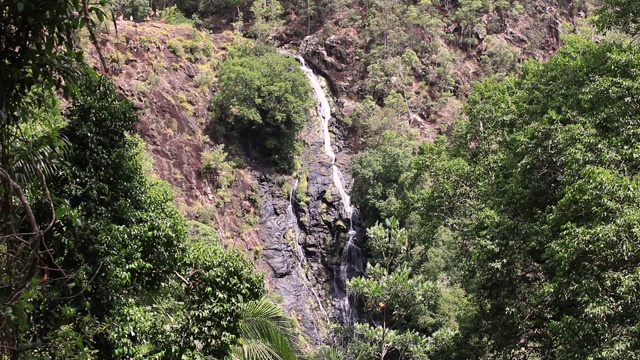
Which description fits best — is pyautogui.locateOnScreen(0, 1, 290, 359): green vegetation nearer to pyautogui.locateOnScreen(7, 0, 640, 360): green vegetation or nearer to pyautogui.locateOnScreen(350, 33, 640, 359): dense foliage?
pyautogui.locateOnScreen(7, 0, 640, 360): green vegetation

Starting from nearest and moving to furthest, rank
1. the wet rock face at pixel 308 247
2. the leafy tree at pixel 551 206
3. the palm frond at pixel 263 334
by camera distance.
Result: the palm frond at pixel 263 334 → the leafy tree at pixel 551 206 → the wet rock face at pixel 308 247

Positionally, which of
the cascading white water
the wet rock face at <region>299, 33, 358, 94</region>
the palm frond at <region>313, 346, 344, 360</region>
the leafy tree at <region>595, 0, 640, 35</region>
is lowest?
the cascading white water

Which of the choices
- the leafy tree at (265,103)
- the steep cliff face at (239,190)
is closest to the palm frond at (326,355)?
the steep cliff face at (239,190)

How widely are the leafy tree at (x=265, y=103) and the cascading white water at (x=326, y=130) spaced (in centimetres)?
284

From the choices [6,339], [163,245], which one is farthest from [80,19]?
[163,245]

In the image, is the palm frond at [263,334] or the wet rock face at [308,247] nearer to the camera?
the palm frond at [263,334]

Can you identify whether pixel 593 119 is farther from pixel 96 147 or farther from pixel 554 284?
pixel 96 147

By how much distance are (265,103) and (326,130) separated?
696 centimetres

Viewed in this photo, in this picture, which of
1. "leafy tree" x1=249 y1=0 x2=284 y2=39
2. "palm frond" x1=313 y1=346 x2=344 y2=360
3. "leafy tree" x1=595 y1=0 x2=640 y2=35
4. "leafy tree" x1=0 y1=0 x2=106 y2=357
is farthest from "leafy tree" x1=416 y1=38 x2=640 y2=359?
"leafy tree" x1=249 y1=0 x2=284 y2=39

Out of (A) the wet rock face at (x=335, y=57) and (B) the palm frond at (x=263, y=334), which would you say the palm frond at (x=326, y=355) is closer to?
(B) the palm frond at (x=263, y=334)

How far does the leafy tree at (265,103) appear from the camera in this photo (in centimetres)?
2641

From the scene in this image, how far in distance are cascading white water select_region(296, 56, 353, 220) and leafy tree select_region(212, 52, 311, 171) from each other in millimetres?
2840

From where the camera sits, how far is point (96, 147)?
677 centimetres

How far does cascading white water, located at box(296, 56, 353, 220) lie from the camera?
2807 cm
